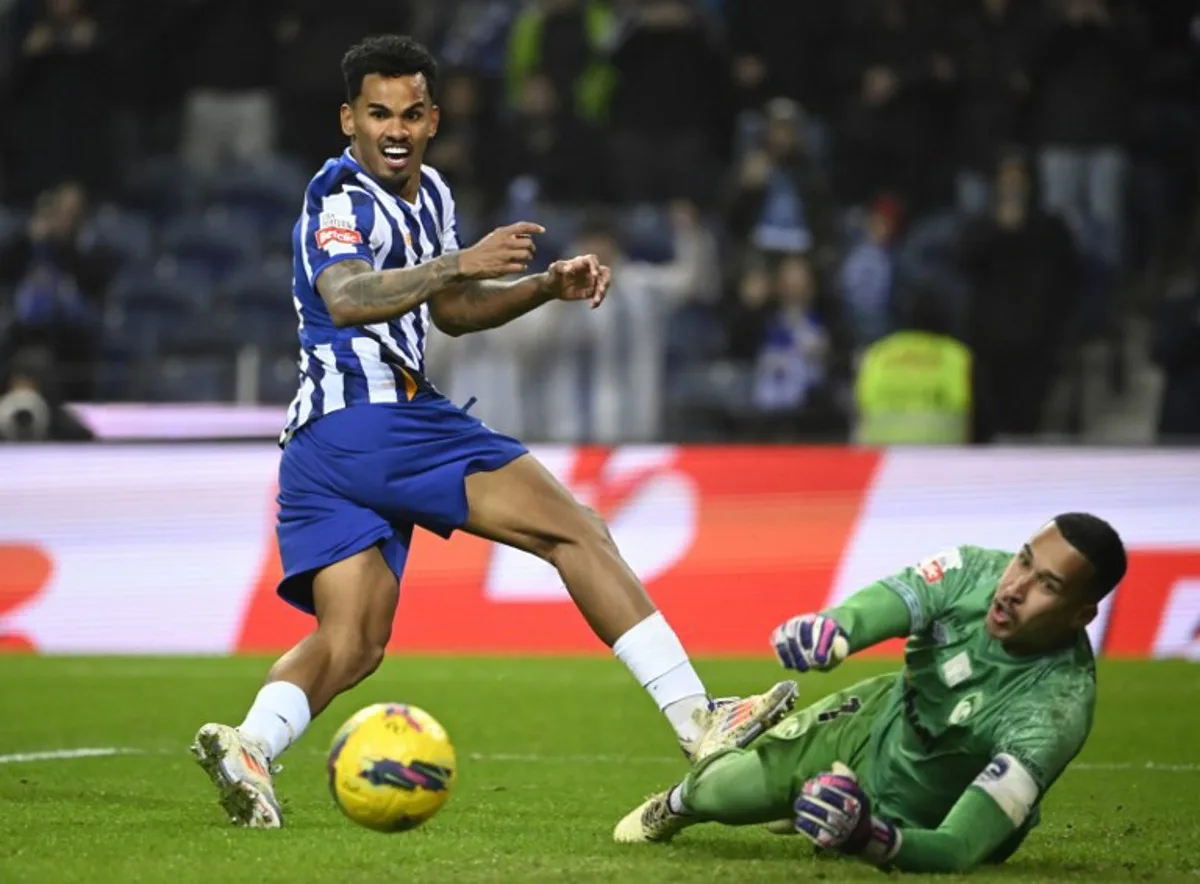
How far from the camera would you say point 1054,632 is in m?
5.43

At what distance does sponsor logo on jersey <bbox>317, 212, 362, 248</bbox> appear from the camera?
6.39 metres

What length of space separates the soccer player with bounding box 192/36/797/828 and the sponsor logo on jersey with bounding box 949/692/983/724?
0.86m

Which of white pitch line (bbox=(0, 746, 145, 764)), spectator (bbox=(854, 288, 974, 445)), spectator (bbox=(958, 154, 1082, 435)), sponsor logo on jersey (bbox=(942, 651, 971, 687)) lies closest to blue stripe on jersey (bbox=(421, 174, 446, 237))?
sponsor logo on jersey (bbox=(942, 651, 971, 687))

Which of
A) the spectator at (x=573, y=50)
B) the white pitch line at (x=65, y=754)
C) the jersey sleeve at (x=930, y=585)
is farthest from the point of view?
the spectator at (x=573, y=50)

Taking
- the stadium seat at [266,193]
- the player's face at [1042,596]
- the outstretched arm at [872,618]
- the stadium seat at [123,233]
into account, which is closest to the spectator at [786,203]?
the stadium seat at [266,193]

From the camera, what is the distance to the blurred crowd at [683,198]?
14891 millimetres

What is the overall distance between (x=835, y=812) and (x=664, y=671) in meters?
1.61

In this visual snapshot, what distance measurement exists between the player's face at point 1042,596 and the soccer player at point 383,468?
1.10m

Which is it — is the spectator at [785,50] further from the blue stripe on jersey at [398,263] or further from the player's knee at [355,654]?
the player's knee at [355,654]

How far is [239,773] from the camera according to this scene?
6.12 meters

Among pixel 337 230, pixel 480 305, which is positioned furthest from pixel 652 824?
pixel 337 230

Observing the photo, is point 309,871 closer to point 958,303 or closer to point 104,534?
point 104,534

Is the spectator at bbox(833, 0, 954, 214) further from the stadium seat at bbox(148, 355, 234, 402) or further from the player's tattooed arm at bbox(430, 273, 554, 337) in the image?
the player's tattooed arm at bbox(430, 273, 554, 337)

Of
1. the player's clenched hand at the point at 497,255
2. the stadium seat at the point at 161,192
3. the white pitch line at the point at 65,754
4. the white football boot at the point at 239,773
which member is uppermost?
the player's clenched hand at the point at 497,255
